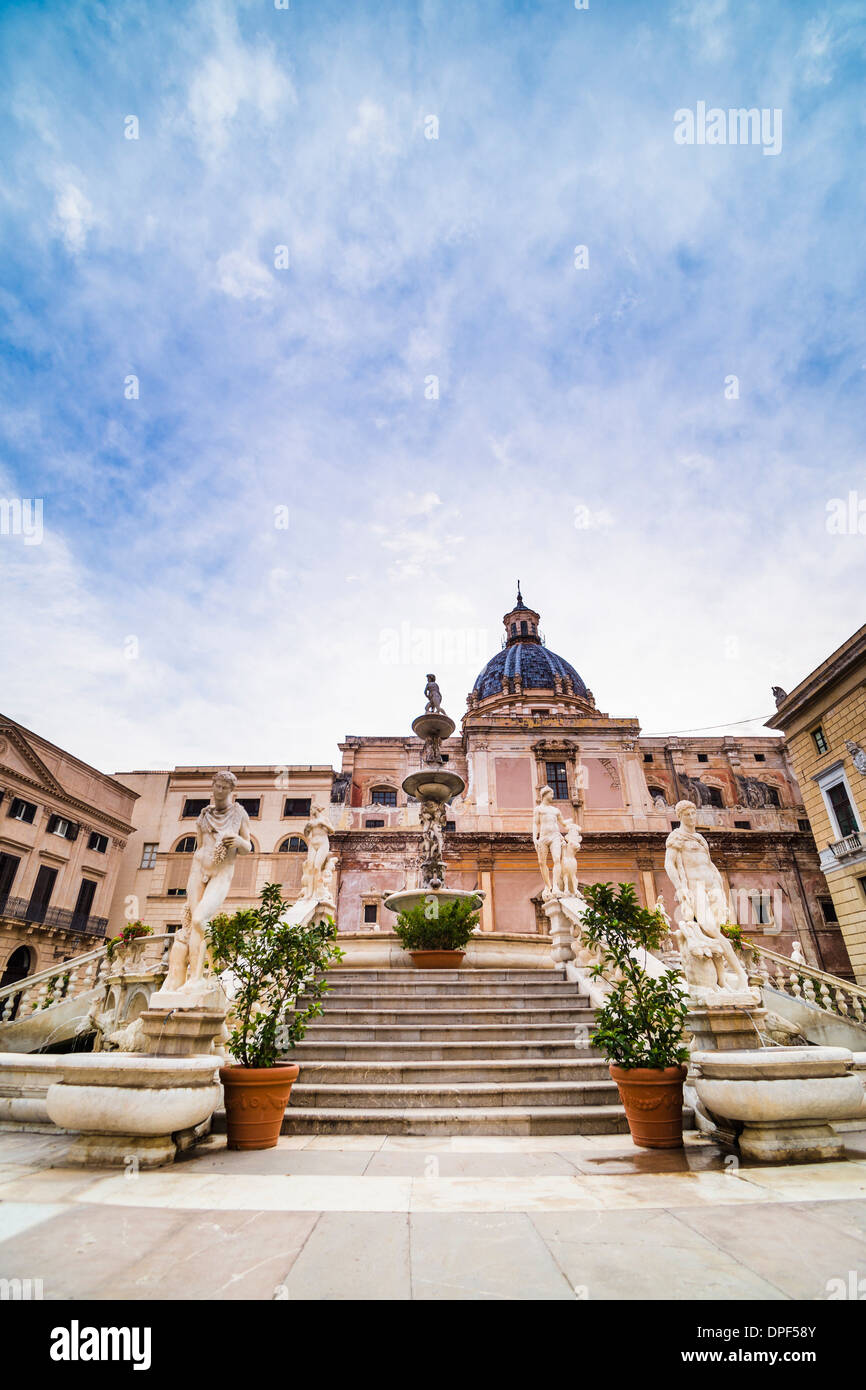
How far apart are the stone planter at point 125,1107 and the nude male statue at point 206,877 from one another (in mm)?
1587

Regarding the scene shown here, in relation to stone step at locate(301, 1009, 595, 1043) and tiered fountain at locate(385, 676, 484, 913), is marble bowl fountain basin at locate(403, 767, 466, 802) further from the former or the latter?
stone step at locate(301, 1009, 595, 1043)

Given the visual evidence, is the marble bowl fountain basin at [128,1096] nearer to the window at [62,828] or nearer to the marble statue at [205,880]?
the marble statue at [205,880]

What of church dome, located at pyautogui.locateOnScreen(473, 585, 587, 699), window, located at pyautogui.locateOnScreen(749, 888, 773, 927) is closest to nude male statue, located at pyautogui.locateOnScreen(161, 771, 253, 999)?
window, located at pyautogui.locateOnScreen(749, 888, 773, 927)

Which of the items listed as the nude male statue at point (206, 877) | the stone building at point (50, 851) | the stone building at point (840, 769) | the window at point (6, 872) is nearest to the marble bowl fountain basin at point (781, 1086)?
the nude male statue at point (206, 877)

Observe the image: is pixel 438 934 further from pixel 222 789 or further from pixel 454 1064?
pixel 222 789

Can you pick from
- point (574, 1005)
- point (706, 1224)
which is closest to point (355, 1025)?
point (574, 1005)

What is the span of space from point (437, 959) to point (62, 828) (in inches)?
998

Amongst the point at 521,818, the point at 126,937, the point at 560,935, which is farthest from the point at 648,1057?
the point at 521,818

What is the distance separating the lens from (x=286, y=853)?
32438 mm

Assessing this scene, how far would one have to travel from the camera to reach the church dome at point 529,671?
39969mm

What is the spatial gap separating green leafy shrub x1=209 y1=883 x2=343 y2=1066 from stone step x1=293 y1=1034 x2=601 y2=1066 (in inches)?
35.4
